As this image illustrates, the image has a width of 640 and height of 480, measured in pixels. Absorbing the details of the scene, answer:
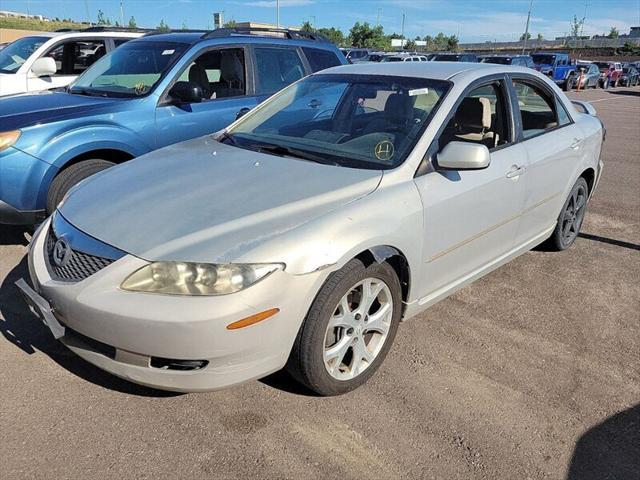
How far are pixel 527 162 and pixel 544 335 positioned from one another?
3.94 feet

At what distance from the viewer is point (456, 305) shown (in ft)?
13.0

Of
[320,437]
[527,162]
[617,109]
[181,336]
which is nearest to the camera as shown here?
[181,336]

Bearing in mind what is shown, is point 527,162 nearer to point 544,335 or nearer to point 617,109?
point 544,335

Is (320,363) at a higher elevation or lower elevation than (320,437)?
higher

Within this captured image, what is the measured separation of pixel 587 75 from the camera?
1190 inches

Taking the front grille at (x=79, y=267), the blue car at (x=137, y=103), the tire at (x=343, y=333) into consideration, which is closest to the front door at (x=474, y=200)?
the tire at (x=343, y=333)

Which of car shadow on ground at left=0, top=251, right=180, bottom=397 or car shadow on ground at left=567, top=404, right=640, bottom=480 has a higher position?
car shadow on ground at left=0, top=251, right=180, bottom=397

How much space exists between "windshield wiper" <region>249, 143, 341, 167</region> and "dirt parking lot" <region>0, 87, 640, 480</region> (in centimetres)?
124

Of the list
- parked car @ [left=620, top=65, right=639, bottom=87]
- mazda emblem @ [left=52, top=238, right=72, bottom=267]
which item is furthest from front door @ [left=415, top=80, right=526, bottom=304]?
parked car @ [left=620, top=65, right=639, bottom=87]

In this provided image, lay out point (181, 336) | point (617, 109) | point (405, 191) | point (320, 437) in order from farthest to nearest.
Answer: point (617, 109), point (405, 191), point (320, 437), point (181, 336)

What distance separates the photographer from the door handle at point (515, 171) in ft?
12.0

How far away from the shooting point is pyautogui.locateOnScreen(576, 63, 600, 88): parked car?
29453 mm

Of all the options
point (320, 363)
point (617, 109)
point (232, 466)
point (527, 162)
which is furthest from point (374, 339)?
point (617, 109)

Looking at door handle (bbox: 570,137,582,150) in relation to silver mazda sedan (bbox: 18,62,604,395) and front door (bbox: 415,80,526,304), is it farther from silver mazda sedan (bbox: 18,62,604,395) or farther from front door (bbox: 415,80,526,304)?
front door (bbox: 415,80,526,304)
